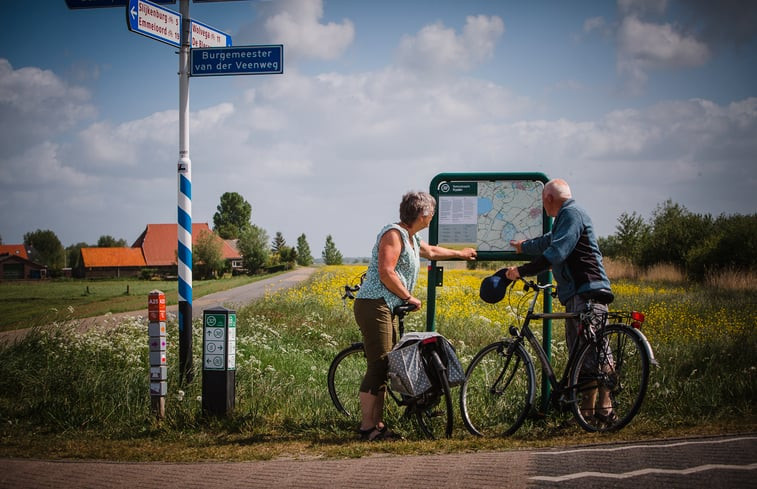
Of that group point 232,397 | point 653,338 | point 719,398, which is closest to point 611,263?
point 653,338

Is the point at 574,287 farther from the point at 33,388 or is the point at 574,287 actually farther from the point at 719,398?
the point at 33,388

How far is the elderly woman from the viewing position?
16.6ft

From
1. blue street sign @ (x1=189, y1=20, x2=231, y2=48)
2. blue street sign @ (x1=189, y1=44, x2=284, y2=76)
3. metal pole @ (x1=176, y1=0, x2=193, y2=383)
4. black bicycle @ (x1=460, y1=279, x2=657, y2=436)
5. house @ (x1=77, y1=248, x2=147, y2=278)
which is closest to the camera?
black bicycle @ (x1=460, y1=279, x2=657, y2=436)

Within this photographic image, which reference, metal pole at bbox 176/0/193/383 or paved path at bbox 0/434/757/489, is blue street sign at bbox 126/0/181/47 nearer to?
metal pole at bbox 176/0/193/383

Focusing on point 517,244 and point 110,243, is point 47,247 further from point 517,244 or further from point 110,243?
point 517,244

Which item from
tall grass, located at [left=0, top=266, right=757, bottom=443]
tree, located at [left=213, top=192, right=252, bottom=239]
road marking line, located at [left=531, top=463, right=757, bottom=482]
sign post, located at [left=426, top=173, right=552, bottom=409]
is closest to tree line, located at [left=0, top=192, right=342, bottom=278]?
tree, located at [left=213, top=192, right=252, bottom=239]

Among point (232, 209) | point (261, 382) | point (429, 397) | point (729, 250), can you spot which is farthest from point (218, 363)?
point (232, 209)

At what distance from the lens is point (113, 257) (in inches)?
856

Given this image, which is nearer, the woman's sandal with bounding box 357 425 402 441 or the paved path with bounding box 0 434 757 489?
the paved path with bounding box 0 434 757 489

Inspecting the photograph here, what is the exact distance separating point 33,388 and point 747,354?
822 cm

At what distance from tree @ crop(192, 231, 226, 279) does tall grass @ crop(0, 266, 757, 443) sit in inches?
612

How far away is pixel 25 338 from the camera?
850 centimetres

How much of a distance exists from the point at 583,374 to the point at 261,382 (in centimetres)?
332

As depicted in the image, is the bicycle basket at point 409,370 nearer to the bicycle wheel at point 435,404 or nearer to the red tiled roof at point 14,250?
the bicycle wheel at point 435,404
